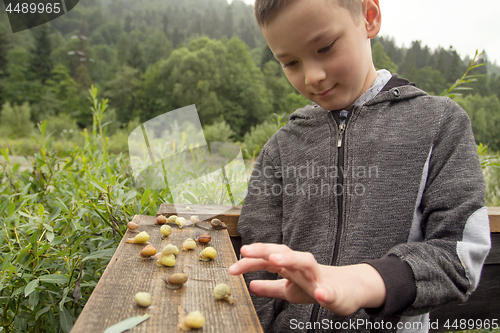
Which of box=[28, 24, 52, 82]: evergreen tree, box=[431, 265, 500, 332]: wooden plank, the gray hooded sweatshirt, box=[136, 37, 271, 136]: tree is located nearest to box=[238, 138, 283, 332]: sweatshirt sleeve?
the gray hooded sweatshirt

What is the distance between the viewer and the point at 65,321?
0.75 meters

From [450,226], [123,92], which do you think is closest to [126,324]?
[450,226]

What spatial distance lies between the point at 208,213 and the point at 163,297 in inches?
20.3

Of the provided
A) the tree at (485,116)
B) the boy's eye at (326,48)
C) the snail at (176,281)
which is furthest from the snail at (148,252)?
the tree at (485,116)

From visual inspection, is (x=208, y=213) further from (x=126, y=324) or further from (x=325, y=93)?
(x=126, y=324)

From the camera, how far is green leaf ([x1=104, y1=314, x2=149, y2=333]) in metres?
0.38

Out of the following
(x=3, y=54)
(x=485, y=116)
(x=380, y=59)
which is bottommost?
(x=485, y=116)

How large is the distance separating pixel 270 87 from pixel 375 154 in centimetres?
2654

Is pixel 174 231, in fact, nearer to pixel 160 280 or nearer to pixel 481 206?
pixel 160 280

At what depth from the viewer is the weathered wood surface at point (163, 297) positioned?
42 cm

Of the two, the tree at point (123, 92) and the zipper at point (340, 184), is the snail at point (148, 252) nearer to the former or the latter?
the zipper at point (340, 184)

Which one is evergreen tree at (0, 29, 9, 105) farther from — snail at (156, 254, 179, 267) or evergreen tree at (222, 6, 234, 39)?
snail at (156, 254, 179, 267)

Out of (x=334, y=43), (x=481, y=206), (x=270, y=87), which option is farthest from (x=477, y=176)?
(x=270, y=87)

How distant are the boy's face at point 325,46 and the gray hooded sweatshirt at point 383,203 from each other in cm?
11
